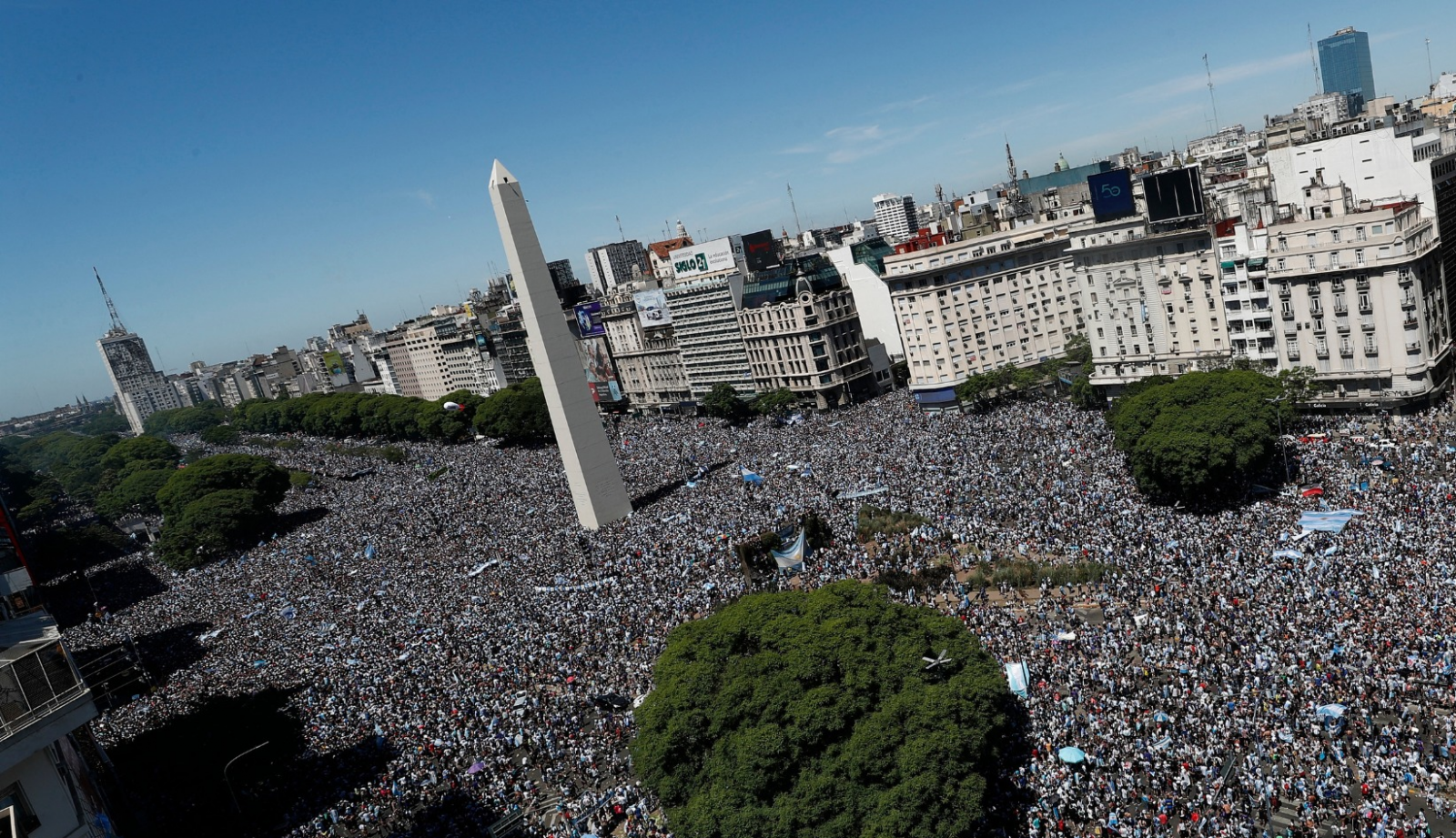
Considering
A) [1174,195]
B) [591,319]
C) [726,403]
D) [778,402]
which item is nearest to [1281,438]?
[1174,195]

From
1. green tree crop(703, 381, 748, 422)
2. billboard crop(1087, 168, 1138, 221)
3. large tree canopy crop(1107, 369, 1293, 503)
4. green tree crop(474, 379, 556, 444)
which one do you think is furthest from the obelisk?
billboard crop(1087, 168, 1138, 221)

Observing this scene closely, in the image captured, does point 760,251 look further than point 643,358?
No

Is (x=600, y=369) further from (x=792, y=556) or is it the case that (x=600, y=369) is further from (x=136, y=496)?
(x=792, y=556)

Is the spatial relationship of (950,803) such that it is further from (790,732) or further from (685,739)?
(685,739)

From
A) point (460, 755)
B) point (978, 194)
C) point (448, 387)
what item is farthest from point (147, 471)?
point (978, 194)

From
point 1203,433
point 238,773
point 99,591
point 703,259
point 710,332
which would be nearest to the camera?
point 238,773

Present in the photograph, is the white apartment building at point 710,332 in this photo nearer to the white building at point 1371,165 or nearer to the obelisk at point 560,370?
the obelisk at point 560,370
